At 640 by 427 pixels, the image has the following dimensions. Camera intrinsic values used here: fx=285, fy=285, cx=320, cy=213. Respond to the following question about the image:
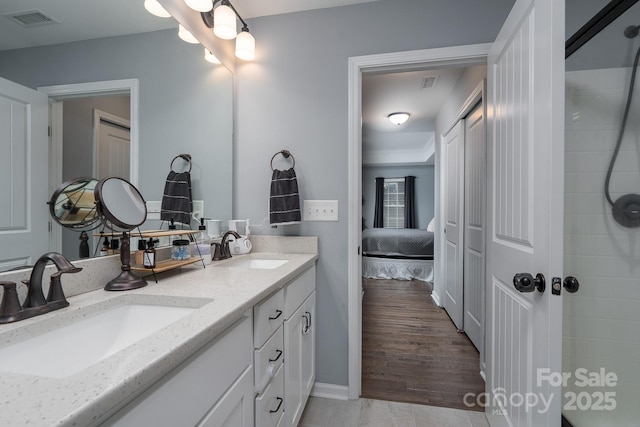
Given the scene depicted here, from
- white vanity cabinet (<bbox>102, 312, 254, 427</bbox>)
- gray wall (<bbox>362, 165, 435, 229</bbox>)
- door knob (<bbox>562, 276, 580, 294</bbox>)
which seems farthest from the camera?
gray wall (<bbox>362, 165, 435, 229</bbox>)

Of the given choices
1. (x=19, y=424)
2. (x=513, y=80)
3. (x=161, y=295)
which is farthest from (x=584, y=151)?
(x=19, y=424)

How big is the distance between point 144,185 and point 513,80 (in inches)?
66.4

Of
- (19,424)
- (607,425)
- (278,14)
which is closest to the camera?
(19,424)

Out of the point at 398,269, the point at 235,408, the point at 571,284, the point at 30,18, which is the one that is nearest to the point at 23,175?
the point at 30,18

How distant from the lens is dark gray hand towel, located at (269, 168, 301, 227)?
1768 mm

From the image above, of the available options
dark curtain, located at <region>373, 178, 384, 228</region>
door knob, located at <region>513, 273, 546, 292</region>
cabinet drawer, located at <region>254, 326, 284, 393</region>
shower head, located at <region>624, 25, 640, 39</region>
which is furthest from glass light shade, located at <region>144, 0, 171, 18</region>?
dark curtain, located at <region>373, 178, 384, 228</region>

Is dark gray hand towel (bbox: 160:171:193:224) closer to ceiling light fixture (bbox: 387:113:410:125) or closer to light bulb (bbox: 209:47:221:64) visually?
light bulb (bbox: 209:47:221:64)

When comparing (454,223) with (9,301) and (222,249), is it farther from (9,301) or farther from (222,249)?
(9,301)

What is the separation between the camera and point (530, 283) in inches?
39.7

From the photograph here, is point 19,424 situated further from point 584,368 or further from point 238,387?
point 584,368

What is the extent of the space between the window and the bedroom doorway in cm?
222

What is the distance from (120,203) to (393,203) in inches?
307

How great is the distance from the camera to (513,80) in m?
1.25

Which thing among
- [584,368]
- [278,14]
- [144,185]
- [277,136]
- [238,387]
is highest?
[278,14]
